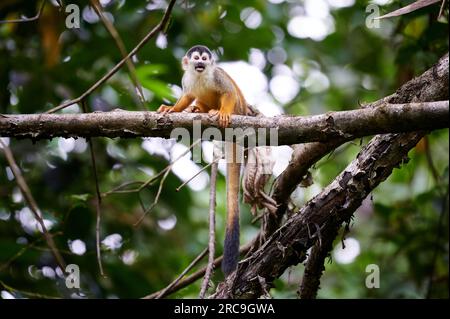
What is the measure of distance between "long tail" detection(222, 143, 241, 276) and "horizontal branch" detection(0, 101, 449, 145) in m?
1.07

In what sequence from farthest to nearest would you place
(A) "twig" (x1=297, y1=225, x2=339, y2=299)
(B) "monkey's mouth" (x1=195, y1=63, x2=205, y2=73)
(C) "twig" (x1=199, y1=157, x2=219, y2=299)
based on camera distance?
(B) "monkey's mouth" (x1=195, y1=63, x2=205, y2=73)
(A) "twig" (x1=297, y1=225, x2=339, y2=299)
(C) "twig" (x1=199, y1=157, x2=219, y2=299)

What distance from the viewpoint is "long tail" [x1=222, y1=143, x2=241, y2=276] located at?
3.96 meters

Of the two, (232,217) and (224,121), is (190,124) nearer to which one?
(224,121)

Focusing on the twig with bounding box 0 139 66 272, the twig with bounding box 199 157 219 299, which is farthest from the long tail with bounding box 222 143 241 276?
the twig with bounding box 0 139 66 272

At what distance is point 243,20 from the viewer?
676 cm

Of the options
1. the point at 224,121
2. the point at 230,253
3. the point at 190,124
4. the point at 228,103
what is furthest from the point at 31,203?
the point at 228,103

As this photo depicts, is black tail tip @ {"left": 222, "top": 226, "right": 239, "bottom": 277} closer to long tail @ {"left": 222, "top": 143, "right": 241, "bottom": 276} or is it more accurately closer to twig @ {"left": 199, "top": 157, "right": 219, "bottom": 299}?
long tail @ {"left": 222, "top": 143, "right": 241, "bottom": 276}

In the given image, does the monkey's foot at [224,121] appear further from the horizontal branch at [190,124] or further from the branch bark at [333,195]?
the branch bark at [333,195]

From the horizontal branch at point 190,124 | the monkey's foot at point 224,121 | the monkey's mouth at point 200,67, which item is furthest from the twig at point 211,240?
the monkey's mouth at point 200,67

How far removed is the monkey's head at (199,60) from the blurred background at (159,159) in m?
0.44
